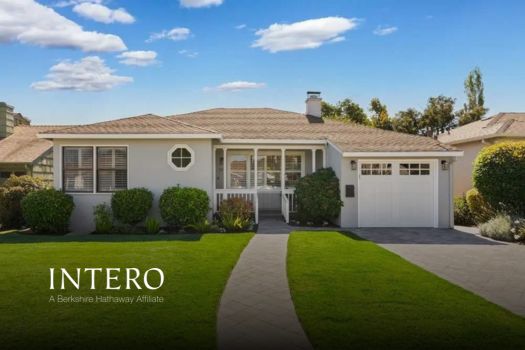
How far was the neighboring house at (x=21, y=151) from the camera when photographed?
18141 millimetres

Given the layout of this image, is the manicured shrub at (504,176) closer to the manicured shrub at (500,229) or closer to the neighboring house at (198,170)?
the manicured shrub at (500,229)

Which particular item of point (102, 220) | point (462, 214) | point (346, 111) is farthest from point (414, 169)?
point (346, 111)

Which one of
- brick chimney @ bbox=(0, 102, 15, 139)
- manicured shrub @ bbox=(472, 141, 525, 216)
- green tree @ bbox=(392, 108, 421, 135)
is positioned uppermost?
green tree @ bbox=(392, 108, 421, 135)

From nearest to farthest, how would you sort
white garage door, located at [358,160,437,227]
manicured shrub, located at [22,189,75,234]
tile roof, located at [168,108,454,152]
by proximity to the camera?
1. manicured shrub, located at [22,189,75,234]
2. white garage door, located at [358,160,437,227]
3. tile roof, located at [168,108,454,152]

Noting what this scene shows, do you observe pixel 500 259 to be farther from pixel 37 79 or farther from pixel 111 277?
pixel 37 79

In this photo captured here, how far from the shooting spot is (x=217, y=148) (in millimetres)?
15609

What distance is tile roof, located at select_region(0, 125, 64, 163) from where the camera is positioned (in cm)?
1816

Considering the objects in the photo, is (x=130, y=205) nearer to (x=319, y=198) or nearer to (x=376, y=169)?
(x=319, y=198)

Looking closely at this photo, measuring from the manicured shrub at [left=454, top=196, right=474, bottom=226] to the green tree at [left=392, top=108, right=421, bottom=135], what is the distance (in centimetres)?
1996

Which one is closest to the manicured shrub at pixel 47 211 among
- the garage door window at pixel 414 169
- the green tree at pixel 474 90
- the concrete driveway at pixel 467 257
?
the concrete driveway at pixel 467 257

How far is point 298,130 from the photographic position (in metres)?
16.4

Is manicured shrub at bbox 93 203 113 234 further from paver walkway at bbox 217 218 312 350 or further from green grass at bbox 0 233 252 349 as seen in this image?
paver walkway at bbox 217 218 312 350

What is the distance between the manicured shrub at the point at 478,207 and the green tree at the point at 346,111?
22.0 m

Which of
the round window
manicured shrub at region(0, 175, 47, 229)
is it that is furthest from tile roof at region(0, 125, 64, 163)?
the round window
